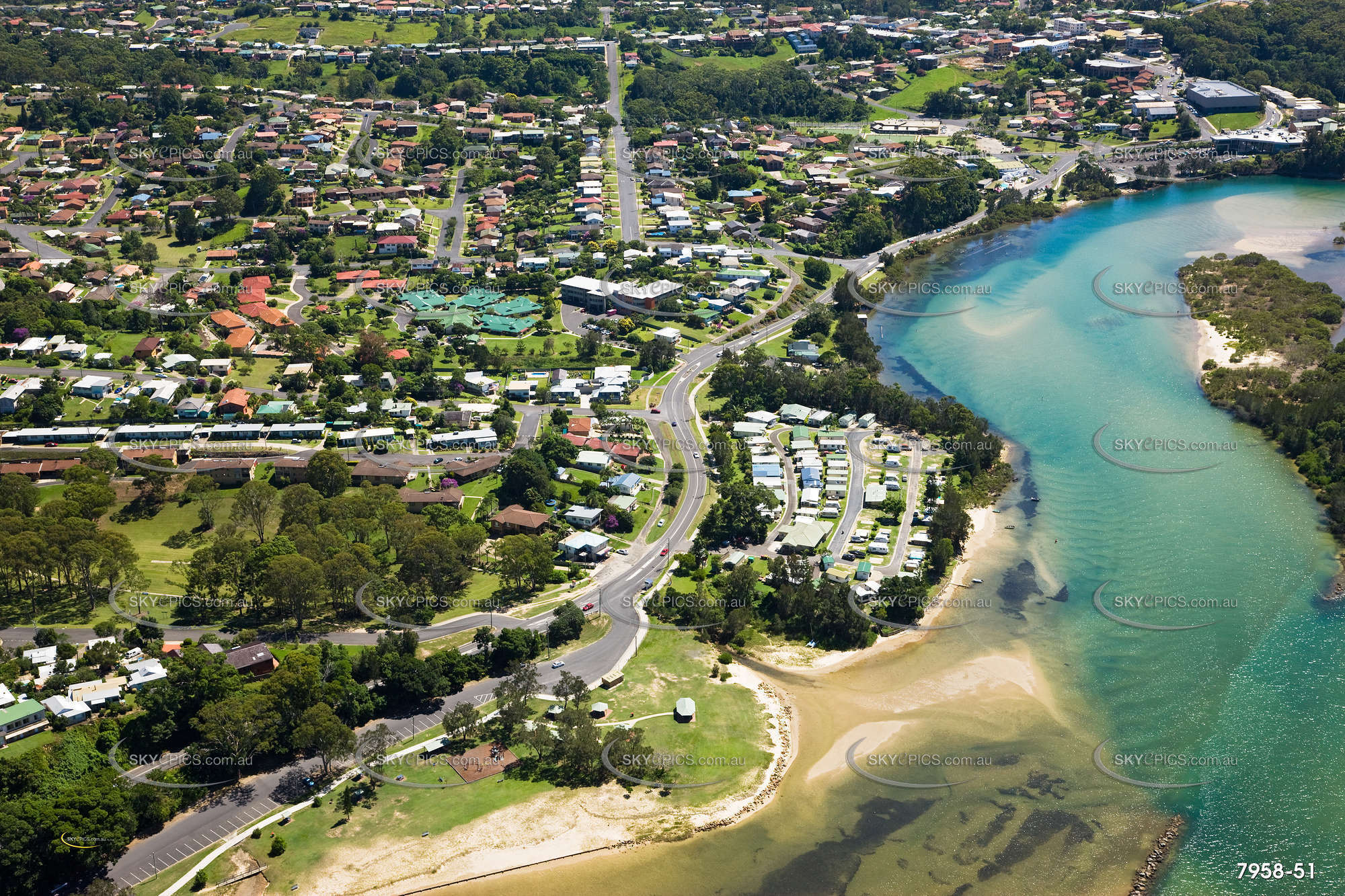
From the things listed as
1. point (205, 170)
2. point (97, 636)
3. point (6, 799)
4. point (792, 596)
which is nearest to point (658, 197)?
point (205, 170)

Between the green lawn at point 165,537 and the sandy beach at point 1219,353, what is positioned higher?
the sandy beach at point 1219,353

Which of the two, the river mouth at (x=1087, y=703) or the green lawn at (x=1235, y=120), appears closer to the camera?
the river mouth at (x=1087, y=703)

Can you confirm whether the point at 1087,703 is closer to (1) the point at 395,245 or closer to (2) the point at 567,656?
(2) the point at 567,656

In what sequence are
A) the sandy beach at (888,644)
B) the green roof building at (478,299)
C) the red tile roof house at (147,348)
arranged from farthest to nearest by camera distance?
1. the green roof building at (478,299)
2. the red tile roof house at (147,348)
3. the sandy beach at (888,644)

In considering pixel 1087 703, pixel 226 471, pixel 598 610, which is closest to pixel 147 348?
pixel 226 471

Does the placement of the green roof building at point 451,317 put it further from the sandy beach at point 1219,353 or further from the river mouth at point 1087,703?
the sandy beach at point 1219,353

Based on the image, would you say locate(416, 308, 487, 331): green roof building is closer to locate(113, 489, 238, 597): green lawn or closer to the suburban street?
the suburban street

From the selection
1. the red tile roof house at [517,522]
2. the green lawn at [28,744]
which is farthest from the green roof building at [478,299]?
the green lawn at [28,744]
